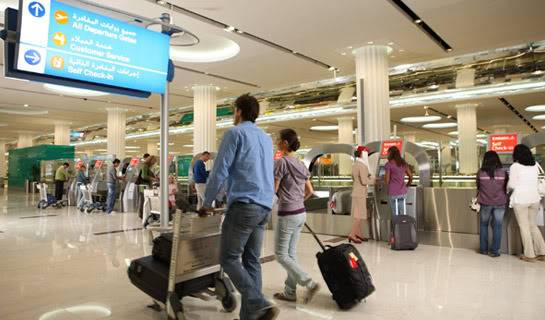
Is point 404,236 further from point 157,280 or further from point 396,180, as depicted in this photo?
point 157,280

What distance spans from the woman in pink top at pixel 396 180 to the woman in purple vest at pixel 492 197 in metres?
1.15

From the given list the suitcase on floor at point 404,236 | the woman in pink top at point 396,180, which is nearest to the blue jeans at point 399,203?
the woman in pink top at point 396,180

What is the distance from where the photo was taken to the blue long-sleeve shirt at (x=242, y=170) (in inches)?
102

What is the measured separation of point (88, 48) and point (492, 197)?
5177 mm

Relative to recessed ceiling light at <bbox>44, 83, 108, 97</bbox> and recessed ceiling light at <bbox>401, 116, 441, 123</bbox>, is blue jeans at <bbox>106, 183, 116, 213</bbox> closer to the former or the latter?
recessed ceiling light at <bbox>44, 83, 108, 97</bbox>

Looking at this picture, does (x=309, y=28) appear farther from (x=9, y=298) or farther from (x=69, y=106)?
(x=69, y=106)

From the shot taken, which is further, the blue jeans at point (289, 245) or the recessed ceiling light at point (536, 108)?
the recessed ceiling light at point (536, 108)

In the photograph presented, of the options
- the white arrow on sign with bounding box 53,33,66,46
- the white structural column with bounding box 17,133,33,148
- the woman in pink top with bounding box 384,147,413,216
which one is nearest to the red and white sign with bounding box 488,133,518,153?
the woman in pink top with bounding box 384,147,413,216

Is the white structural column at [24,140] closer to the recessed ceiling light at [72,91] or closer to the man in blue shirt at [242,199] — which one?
the recessed ceiling light at [72,91]

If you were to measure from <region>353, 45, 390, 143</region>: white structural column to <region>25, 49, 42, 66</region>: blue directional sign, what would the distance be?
6.45 metres

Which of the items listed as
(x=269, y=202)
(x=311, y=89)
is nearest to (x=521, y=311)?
(x=269, y=202)

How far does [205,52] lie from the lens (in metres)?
9.67

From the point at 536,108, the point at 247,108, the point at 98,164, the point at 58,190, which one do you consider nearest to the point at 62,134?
the point at 58,190

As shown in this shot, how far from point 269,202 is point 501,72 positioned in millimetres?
9166
